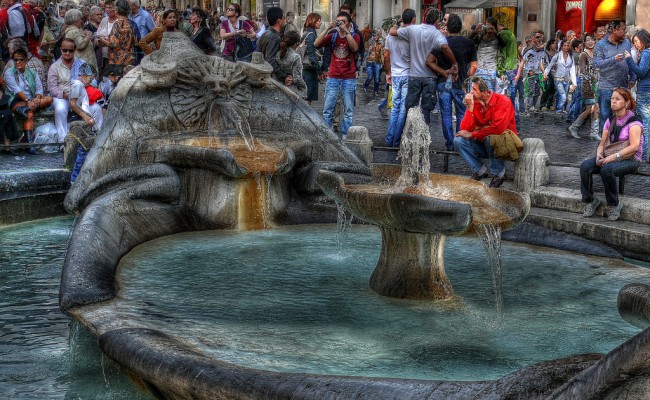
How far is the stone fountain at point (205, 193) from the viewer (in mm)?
5301

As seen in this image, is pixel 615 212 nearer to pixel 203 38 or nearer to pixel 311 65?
pixel 203 38

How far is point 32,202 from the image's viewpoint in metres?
10.1

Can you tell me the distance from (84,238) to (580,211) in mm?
4354

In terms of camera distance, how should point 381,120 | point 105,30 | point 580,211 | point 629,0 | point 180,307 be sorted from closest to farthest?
point 180,307 → point 580,211 → point 105,30 → point 381,120 → point 629,0

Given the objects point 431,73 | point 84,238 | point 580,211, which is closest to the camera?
point 84,238

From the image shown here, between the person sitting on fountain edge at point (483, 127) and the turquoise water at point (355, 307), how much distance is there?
166cm

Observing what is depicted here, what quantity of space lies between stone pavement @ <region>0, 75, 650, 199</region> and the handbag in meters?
0.90

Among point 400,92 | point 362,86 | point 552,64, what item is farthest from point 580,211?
point 362,86

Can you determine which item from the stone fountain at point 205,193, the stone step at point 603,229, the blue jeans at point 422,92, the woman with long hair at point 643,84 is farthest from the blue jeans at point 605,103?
the stone fountain at point 205,193

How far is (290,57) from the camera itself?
552 inches

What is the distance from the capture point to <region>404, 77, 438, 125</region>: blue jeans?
12.3 m

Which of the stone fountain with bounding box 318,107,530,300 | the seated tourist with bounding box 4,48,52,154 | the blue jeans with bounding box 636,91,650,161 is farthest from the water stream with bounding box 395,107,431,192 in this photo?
the seated tourist with bounding box 4,48,52,154

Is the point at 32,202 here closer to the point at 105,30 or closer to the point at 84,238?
the point at 84,238

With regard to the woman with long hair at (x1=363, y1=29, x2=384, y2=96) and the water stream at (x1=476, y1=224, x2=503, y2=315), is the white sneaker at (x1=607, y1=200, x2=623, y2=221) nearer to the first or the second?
the water stream at (x1=476, y1=224, x2=503, y2=315)
